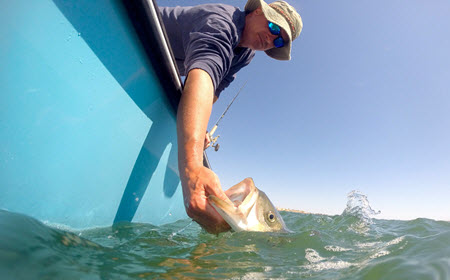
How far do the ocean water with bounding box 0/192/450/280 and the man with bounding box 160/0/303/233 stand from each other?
0.84ft

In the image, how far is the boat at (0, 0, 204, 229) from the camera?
98cm

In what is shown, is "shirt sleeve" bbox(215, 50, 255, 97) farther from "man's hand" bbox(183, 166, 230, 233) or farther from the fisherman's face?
"man's hand" bbox(183, 166, 230, 233)

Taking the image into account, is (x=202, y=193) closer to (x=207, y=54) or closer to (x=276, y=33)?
(x=207, y=54)

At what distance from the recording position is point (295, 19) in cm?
288

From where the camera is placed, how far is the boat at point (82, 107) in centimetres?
98

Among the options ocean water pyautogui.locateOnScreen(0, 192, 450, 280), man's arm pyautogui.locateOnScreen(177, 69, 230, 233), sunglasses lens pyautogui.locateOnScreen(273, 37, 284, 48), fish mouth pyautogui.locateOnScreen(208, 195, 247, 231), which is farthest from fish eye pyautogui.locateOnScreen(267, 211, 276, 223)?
sunglasses lens pyautogui.locateOnScreen(273, 37, 284, 48)

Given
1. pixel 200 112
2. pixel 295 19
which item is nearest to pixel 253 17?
pixel 295 19

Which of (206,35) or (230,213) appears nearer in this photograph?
(230,213)

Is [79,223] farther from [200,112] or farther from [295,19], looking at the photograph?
[295,19]

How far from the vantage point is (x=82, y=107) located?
1287mm

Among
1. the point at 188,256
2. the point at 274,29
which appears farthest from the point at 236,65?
the point at 188,256

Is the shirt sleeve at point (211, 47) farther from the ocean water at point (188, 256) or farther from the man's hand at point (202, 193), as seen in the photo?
the ocean water at point (188, 256)

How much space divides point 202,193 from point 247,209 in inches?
18.2

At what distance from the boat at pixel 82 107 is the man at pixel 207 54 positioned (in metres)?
0.39
